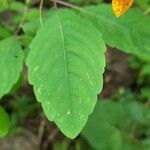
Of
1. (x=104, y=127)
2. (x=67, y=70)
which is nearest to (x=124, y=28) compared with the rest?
(x=67, y=70)

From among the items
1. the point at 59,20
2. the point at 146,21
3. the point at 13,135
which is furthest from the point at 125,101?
the point at 59,20

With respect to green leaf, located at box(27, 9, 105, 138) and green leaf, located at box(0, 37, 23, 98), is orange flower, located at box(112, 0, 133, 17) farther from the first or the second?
green leaf, located at box(0, 37, 23, 98)

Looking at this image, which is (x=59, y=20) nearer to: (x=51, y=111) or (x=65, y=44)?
(x=65, y=44)

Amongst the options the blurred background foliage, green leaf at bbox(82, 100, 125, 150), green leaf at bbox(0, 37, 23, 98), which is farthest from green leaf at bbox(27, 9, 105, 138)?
green leaf at bbox(82, 100, 125, 150)

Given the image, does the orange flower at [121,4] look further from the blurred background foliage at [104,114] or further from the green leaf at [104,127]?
the green leaf at [104,127]

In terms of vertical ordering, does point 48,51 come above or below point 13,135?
above

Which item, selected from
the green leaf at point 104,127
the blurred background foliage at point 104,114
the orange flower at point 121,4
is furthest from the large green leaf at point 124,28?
the green leaf at point 104,127
